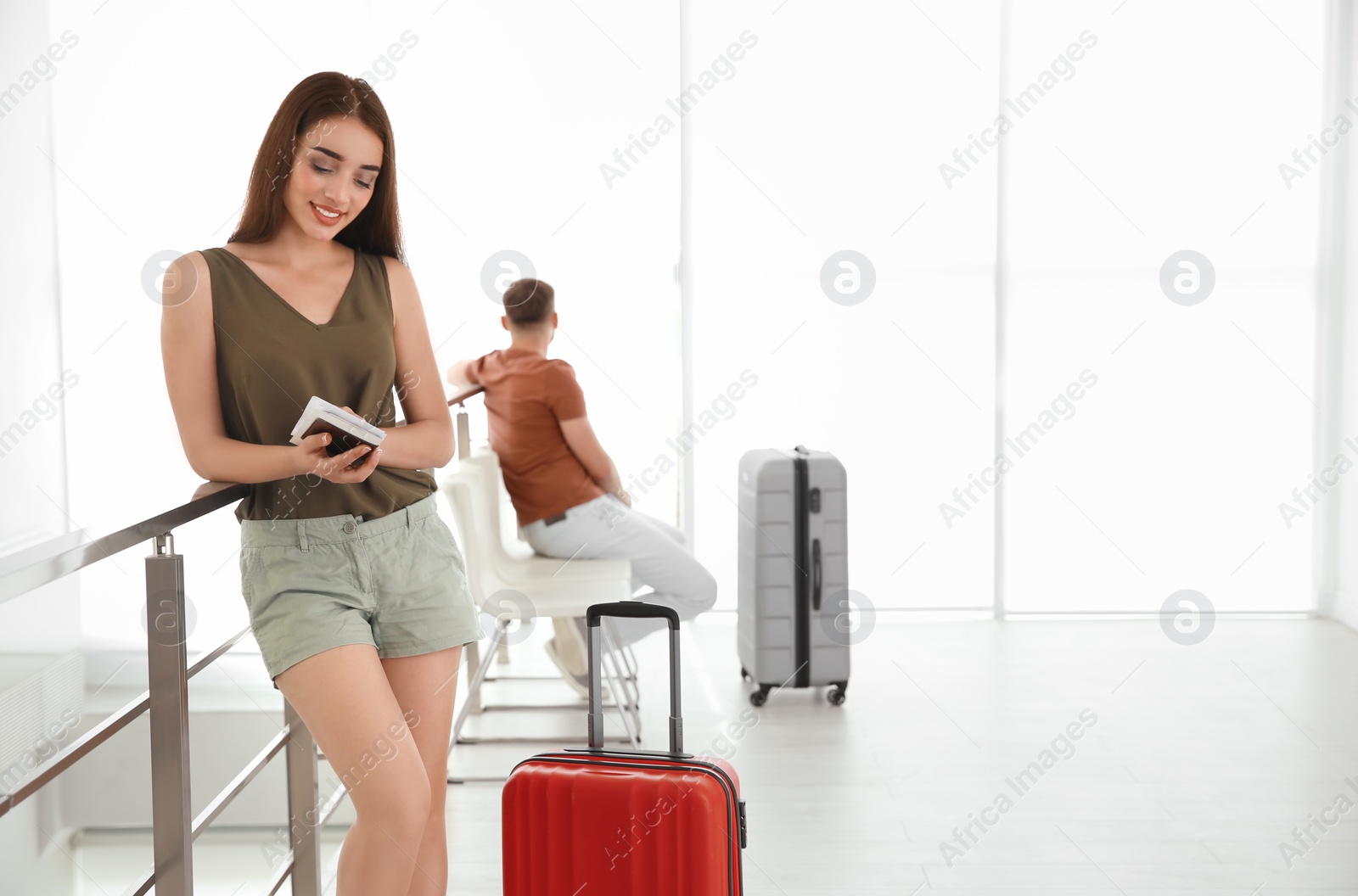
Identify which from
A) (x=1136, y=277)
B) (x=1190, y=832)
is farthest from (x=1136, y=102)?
(x=1190, y=832)

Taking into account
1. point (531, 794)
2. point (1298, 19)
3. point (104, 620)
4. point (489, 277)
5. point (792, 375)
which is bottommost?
point (104, 620)

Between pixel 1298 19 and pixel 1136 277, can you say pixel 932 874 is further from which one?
pixel 1298 19

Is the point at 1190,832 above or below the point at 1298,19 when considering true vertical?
below

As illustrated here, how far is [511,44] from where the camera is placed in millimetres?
4484

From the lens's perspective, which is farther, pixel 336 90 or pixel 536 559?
pixel 536 559

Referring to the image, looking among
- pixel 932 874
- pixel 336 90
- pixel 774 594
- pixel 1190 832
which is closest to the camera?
pixel 336 90

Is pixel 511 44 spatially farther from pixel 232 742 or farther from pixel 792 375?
pixel 232 742

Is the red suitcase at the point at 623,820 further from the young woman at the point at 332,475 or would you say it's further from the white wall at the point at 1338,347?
the white wall at the point at 1338,347

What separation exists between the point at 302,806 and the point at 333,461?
2.88 feet

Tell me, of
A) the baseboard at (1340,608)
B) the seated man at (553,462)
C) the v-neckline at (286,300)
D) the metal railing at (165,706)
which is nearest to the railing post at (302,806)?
the metal railing at (165,706)

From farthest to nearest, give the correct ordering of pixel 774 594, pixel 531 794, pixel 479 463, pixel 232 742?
pixel 232 742 → pixel 774 594 → pixel 479 463 → pixel 531 794

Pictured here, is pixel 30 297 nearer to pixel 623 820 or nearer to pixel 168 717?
pixel 168 717

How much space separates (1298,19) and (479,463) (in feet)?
12.4

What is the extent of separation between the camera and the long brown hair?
1364 mm
